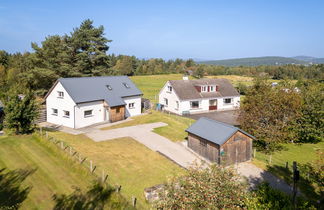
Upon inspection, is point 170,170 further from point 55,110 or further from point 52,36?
point 52,36

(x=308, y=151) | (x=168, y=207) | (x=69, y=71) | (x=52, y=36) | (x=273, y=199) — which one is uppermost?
(x=52, y=36)

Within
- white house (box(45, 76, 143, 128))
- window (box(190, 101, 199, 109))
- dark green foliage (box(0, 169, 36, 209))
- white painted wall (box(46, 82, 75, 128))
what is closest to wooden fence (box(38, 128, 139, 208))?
dark green foliage (box(0, 169, 36, 209))

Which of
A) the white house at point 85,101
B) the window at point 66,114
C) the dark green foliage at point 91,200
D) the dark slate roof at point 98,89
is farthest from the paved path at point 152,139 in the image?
the dark green foliage at point 91,200

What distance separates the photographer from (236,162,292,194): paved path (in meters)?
17.0

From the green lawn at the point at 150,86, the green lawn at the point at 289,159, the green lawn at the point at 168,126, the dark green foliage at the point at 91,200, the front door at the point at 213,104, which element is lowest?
the green lawn at the point at 289,159

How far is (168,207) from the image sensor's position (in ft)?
28.0

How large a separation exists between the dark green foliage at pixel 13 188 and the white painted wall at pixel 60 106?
521 inches

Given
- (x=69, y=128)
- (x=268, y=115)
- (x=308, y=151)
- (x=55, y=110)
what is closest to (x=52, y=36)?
(x=55, y=110)

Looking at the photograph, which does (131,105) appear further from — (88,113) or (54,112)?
(54,112)

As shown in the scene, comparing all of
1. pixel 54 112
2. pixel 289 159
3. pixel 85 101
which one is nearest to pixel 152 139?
pixel 85 101

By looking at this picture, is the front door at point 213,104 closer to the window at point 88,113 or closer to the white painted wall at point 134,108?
the white painted wall at point 134,108

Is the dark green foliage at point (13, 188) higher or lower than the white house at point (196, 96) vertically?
lower

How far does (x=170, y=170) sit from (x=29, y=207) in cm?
937

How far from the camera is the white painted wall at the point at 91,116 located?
30.1 metres
